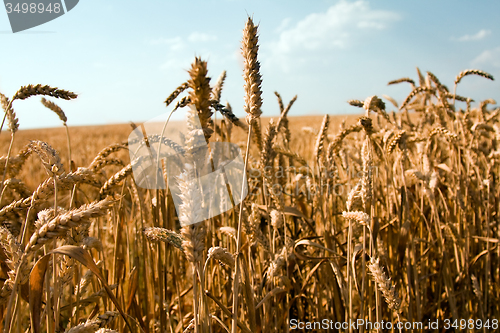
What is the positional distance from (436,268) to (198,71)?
197cm

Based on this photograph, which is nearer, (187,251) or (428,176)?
(187,251)

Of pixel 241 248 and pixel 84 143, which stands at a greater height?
pixel 84 143

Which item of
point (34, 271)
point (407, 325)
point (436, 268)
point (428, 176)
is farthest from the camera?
point (436, 268)

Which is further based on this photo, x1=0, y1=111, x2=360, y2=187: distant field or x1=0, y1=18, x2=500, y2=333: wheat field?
x1=0, y1=111, x2=360, y2=187: distant field

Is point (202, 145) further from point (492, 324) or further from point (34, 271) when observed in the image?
point (492, 324)

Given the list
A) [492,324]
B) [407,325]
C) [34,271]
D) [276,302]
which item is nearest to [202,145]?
[34,271]

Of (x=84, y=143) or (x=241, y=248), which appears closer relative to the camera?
(x=241, y=248)

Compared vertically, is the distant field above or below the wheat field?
above

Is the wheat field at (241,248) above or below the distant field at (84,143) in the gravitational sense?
below

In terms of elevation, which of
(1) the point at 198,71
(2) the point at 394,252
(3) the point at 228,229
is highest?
(1) the point at 198,71

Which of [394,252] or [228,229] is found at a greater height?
[228,229]

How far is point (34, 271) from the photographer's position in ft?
2.38

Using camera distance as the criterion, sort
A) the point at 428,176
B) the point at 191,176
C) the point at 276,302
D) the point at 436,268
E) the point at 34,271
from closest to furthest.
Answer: the point at 191,176
the point at 34,271
the point at 276,302
the point at 428,176
the point at 436,268

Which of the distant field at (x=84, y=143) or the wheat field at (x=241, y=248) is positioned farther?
the distant field at (x=84, y=143)
